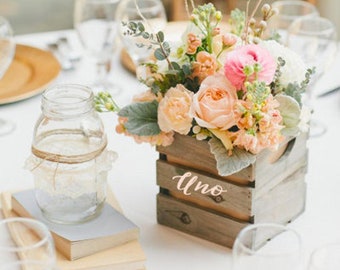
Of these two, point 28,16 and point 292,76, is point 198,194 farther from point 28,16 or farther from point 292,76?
point 28,16

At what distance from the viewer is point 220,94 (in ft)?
3.76

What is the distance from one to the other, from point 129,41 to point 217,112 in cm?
73

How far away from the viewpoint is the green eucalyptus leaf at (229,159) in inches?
45.0

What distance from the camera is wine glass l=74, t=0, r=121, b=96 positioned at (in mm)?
1890

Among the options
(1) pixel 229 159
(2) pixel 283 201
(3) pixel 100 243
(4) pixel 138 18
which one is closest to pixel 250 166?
(1) pixel 229 159

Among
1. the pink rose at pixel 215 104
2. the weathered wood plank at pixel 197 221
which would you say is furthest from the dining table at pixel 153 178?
the pink rose at pixel 215 104

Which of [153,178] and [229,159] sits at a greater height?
[229,159]

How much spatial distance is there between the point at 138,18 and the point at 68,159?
77 centimetres

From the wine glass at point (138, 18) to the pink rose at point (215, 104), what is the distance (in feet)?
2.21

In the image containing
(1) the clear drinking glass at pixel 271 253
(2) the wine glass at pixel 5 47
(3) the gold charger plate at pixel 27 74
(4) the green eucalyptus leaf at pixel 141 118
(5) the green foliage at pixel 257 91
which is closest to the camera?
(1) the clear drinking glass at pixel 271 253

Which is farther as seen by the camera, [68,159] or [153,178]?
[153,178]

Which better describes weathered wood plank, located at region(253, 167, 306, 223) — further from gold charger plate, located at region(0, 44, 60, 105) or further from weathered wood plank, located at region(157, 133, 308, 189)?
gold charger plate, located at region(0, 44, 60, 105)

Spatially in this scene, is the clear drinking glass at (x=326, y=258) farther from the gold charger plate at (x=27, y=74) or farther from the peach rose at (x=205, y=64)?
the gold charger plate at (x=27, y=74)

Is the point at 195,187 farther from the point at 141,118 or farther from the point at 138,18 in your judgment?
the point at 138,18
